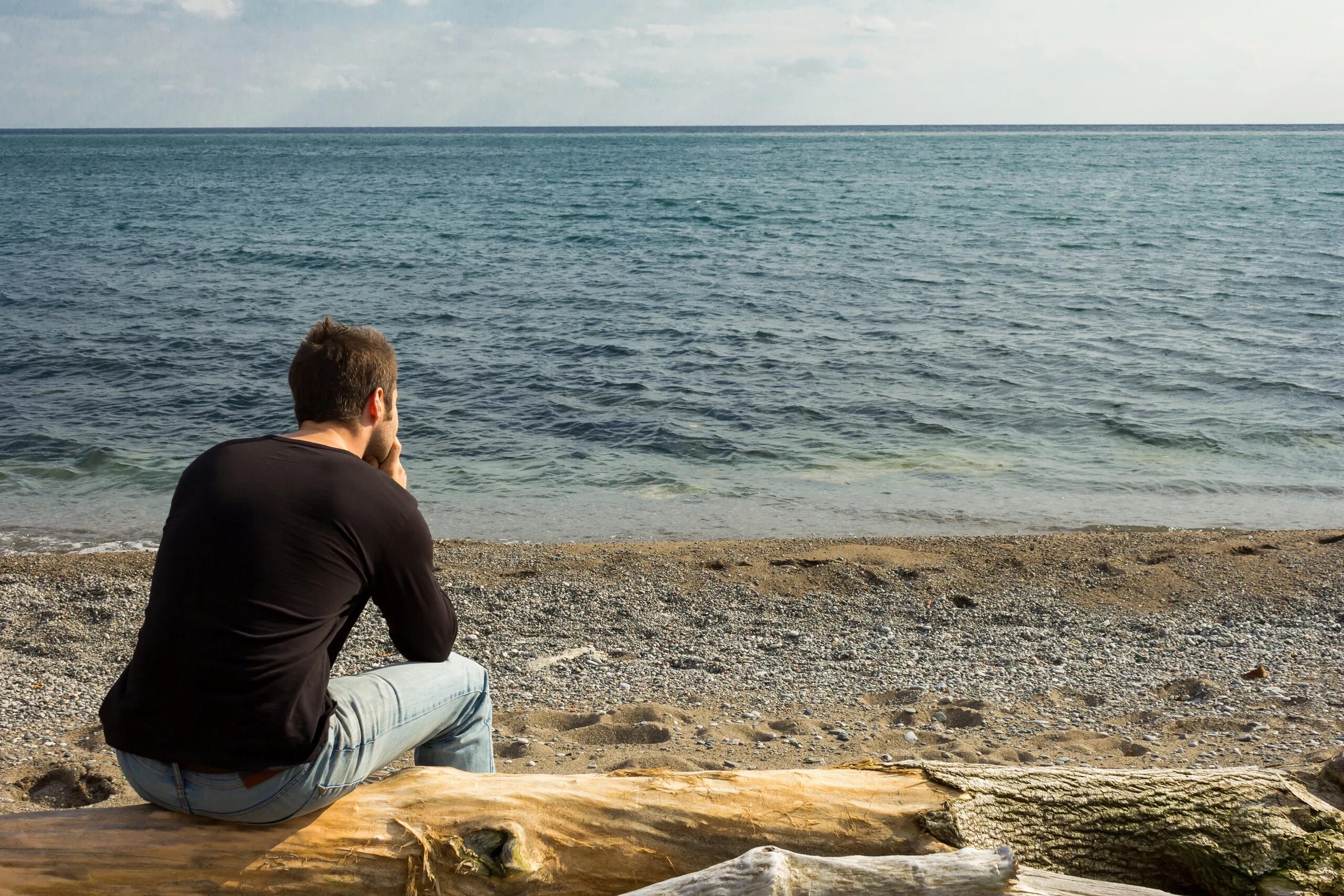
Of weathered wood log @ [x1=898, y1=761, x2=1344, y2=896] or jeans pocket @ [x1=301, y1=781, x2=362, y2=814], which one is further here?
weathered wood log @ [x1=898, y1=761, x2=1344, y2=896]

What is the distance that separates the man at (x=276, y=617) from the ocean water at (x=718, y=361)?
7.18 m

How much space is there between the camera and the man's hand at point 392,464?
3271 millimetres

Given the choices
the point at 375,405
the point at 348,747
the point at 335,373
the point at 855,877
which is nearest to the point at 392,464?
the point at 375,405

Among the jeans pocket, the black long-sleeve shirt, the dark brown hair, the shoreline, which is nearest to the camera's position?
the black long-sleeve shirt

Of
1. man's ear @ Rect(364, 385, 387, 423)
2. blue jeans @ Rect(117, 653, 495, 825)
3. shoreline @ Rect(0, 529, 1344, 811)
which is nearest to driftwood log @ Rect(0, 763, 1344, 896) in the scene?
blue jeans @ Rect(117, 653, 495, 825)

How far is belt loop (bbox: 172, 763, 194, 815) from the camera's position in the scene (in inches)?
106

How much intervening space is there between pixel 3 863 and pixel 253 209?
145 feet

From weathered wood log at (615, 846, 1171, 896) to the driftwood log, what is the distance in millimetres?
155

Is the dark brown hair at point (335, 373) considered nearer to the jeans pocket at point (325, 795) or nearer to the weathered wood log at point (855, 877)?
the jeans pocket at point (325, 795)

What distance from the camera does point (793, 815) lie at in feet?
10.4

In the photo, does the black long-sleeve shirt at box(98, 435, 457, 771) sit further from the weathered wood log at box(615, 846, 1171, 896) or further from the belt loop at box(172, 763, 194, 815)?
the weathered wood log at box(615, 846, 1171, 896)

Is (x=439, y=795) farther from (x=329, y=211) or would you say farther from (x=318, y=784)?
(x=329, y=211)

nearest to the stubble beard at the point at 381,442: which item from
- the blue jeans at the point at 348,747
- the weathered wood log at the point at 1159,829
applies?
the blue jeans at the point at 348,747

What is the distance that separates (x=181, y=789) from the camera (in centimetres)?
275
